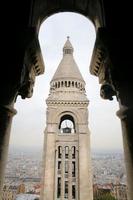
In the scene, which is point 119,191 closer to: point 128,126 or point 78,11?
point 78,11

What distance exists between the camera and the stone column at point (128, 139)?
3.56 metres

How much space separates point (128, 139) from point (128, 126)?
203mm

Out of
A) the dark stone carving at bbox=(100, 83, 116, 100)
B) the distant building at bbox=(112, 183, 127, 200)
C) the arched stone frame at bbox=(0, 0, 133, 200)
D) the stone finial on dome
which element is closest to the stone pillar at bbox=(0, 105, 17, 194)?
the arched stone frame at bbox=(0, 0, 133, 200)

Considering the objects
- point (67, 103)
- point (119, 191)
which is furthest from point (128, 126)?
point (119, 191)

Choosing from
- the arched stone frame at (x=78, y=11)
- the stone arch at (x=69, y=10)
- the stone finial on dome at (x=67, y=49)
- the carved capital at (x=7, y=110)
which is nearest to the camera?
the arched stone frame at (x=78, y=11)

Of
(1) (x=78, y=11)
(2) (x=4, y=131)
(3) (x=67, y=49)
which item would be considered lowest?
(2) (x=4, y=131)

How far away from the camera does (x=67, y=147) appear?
35500 millimetres

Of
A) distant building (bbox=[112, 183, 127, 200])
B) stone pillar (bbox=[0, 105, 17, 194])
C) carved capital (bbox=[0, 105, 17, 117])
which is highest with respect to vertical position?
carved capital (bbox=[0, 105, 17, 117])

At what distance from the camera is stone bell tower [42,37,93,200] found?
109 ft

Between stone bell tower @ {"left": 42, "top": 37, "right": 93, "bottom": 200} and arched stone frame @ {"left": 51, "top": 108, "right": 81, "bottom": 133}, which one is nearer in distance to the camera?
stone bell tower @ {"left": 42, "top": 37, "right": 93, "bottom": 200}

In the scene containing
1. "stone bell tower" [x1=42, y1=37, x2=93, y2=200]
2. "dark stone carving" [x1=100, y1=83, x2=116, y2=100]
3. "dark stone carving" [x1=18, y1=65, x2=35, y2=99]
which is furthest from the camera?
"stone bell tower" [x1=42, y1=37, x2=93, y2=200]

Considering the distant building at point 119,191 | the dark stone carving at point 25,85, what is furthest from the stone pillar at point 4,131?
the distant building at point 119,191

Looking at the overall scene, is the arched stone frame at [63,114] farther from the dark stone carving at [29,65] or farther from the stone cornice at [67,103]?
the dark stone carving at [29,65]

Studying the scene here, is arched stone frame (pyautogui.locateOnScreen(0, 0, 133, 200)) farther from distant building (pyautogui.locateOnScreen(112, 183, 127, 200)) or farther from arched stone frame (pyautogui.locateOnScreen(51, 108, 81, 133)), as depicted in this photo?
distant building (pyautogui.locateOnScreen(112, 183, 127, 200))
